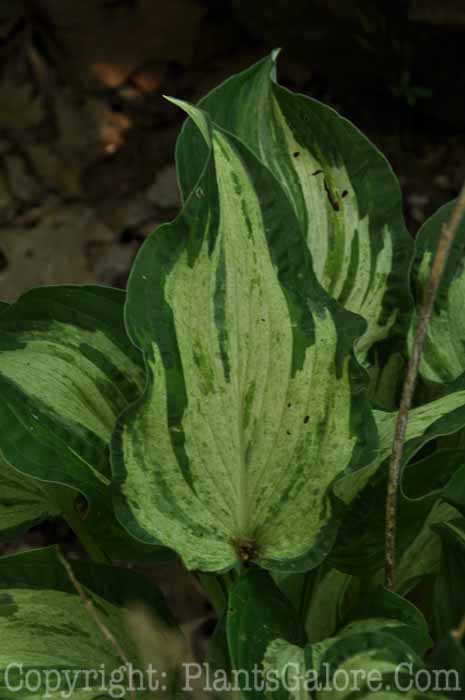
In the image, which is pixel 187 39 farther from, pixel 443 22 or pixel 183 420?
pixel 183 420

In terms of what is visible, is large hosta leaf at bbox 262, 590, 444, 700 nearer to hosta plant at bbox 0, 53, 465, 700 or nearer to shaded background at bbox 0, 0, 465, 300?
hosta plant at bbox 0, 53, 465, 700

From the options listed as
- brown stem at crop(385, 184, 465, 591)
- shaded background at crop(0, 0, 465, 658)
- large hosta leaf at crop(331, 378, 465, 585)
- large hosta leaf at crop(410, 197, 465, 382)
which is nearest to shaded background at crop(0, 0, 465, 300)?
shaded background at crop(0, 0, 465, 658)

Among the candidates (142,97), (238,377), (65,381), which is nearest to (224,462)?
(238,377)

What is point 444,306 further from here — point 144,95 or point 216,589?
point 144,95

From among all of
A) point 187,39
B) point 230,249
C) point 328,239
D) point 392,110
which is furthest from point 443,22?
point 230,249

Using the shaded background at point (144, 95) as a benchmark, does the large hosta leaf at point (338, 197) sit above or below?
below

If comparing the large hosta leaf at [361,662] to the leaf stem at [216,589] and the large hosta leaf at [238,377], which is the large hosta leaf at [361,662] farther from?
the leaf stem at [216,589]

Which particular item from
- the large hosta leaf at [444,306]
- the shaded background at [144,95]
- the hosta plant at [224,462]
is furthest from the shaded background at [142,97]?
the hosta plant at [224,462]
